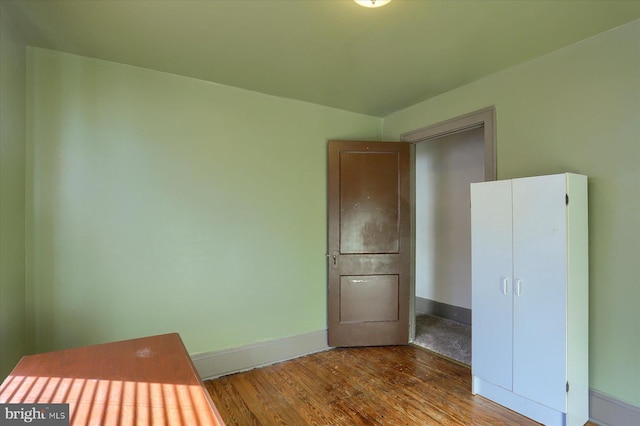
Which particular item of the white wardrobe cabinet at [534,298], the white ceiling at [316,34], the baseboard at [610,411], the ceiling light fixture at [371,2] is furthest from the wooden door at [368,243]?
the ceiling light fixture at [371,2]

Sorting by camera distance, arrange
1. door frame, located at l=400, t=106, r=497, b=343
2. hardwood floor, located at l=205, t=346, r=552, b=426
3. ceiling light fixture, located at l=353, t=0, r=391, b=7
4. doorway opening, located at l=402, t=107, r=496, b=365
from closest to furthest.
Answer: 1. ceiling light fixture, located at l=353, t=0, r=391, b=7
2. hardwood floor, located at l=205, t=346, r=552, b=426
3. door frame, located at l=400, t=106, r=497, b=343
4. doorway opening, located at l=402, t=107, r=496, b=365

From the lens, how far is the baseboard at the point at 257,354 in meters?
2.77

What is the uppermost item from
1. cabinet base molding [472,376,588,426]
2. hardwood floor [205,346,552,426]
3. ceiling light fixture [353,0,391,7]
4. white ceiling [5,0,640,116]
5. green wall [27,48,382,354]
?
white ceiling [5,0,640,116]

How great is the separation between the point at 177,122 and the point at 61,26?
2.99 feet

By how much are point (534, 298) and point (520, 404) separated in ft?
2.53

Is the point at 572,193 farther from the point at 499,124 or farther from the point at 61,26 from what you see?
the point at 61,26

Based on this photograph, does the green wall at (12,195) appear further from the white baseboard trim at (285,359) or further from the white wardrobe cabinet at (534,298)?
the white wardrobe cabinet at (534,298)

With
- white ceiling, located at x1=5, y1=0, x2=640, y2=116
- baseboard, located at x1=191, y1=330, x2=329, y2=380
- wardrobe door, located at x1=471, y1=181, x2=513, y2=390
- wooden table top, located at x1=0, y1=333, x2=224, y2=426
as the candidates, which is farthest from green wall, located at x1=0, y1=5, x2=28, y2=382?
wardrobe door, located at x1=471, y1=181, x2=513, y2=390

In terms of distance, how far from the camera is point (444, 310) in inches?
173

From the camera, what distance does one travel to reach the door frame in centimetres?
275

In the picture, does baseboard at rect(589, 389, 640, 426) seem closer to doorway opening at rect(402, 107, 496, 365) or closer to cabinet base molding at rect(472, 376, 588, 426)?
cabinet base molding at rect(472, 376, 588, 426)

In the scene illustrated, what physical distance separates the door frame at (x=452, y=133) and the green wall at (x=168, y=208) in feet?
3.17

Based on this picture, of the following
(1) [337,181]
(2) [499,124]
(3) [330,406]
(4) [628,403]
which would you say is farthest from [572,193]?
(3) [330,406]

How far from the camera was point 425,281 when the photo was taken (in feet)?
15.4
